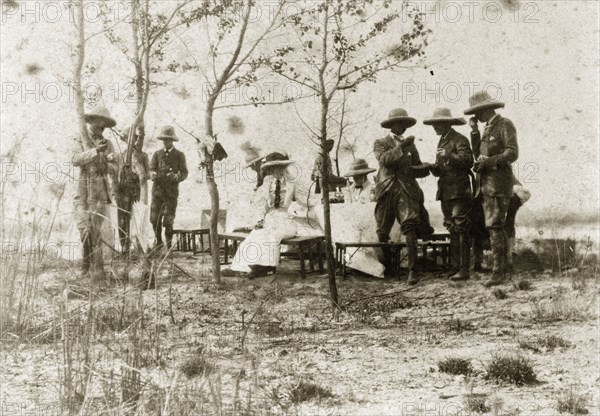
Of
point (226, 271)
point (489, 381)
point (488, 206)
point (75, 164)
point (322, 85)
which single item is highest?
point (322, 85)

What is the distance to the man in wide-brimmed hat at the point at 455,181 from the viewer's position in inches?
299

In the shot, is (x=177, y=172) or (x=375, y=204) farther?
(x=177, y=172)

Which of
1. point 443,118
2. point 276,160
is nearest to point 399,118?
point 443,118

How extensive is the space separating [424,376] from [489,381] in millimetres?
417

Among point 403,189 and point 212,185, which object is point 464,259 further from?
point 212,185

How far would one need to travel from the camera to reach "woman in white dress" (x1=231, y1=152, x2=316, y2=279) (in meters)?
8.06

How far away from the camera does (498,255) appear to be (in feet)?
23.2

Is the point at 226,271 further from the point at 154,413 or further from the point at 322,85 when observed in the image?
the point at 154,413

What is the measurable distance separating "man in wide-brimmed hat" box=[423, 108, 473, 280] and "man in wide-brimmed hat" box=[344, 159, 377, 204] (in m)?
1.83

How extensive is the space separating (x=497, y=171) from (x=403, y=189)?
1212 mm

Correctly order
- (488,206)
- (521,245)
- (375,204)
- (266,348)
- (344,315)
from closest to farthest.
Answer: (266,348)
(344,315)
(488,206)
(375,204)
(521,245)

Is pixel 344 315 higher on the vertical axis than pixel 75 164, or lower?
lower

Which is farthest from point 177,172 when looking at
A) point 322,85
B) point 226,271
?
point 322,85

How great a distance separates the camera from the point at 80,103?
643cm
